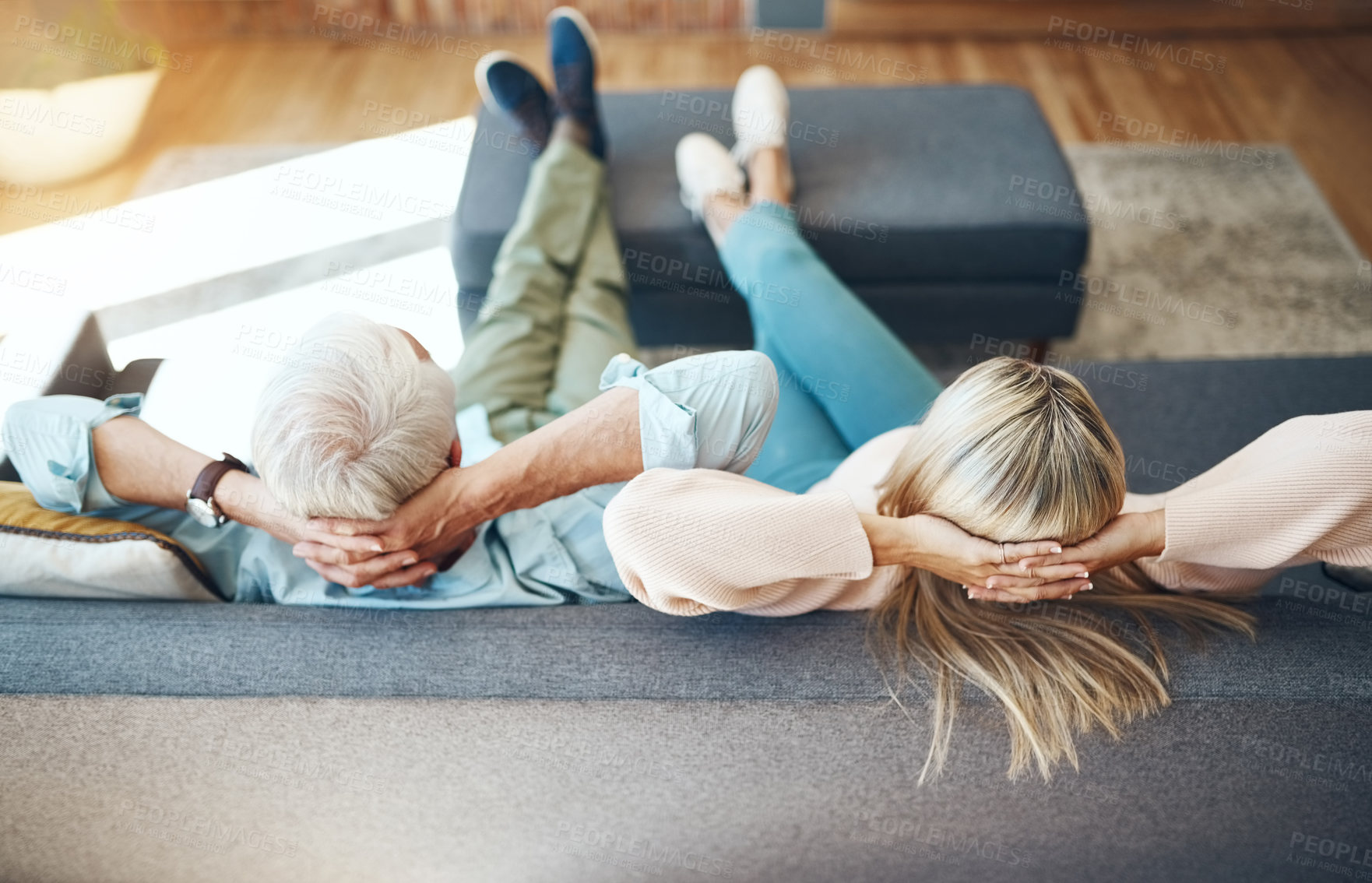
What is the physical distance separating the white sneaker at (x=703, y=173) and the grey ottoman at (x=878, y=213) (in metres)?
0.04

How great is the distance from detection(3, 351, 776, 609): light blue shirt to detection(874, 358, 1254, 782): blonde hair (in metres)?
0.21

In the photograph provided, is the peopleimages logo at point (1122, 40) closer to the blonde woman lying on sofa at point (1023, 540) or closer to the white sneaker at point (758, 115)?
the white sneaker at point (758, 115)

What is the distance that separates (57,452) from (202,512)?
167 millimetres

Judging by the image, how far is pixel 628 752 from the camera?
0.88 meters

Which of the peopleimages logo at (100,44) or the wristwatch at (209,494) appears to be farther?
the peopleimages logo at (100,44)

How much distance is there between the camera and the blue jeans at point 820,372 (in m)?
1.34

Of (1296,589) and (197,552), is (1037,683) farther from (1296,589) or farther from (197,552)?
(197,552)

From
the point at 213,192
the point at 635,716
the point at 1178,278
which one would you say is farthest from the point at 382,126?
the point at 635,716

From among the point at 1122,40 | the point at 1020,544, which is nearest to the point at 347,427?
the point at 1020,544

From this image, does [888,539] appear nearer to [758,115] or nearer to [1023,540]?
[1023,540]

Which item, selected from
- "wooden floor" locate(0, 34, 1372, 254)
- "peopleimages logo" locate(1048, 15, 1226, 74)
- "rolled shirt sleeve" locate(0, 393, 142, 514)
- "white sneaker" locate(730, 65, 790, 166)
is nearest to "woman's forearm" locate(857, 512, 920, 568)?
"rolled shirt sleeve" locate(0, 393, 142, 514)

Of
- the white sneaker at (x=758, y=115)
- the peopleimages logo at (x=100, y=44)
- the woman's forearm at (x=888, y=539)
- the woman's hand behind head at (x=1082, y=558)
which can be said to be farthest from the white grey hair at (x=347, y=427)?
the peopleimages logo at (x=100, y=44)

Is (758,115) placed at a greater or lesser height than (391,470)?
greater

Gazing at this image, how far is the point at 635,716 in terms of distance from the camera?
873mm
